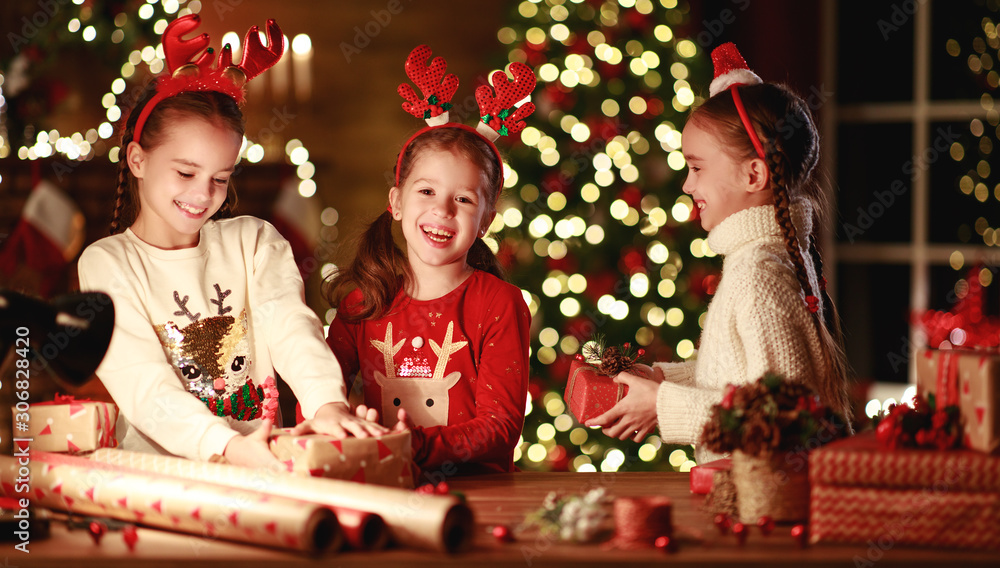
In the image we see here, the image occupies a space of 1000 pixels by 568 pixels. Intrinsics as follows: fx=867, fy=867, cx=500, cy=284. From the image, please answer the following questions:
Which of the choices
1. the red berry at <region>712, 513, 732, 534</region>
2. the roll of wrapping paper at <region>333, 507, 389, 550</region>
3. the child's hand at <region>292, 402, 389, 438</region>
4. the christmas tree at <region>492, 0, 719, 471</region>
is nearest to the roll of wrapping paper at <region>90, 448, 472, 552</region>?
the roll of wrapping paper at <region>333, 507, 389, 550</region>

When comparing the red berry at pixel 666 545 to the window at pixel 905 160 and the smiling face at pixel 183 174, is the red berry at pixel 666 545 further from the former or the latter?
the window at pixel 905 160

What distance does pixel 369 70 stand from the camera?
537cm

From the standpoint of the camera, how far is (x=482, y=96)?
6.12ft

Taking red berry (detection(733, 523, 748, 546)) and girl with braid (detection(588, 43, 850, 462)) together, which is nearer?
Result: red berry (detection(733, 523, 748, 546))

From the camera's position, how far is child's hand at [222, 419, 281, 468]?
136 centimetres

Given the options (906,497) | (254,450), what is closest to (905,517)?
(906,497)

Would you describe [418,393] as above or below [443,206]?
below

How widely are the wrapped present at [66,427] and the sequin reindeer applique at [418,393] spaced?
54cm

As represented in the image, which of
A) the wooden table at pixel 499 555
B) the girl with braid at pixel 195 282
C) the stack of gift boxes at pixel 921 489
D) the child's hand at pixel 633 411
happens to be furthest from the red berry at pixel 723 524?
the girl with braid at pixel 195 282

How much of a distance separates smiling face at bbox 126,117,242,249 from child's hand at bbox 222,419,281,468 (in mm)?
490

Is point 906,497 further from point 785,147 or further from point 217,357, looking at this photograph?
point 217,357

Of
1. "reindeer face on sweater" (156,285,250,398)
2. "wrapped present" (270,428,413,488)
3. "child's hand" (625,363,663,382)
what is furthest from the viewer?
"child's hand" (625,363,663,382)

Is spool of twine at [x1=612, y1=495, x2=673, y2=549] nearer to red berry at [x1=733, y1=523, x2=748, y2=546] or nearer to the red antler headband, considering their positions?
red berry at [x1=733, y1=523, x2=748, y2=546]

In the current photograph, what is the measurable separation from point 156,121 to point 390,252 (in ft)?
1.80
